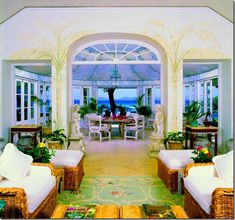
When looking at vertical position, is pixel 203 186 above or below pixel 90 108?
below

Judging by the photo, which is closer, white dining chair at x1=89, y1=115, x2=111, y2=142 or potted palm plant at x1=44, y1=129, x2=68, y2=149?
potted palm plant at x1=44, y1=129, x2=68, y2=149

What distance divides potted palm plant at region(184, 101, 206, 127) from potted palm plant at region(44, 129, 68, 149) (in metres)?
2.30

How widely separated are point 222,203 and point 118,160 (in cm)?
292

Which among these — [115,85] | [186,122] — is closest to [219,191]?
[186,122]

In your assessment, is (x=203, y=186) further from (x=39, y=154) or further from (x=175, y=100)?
(x=175, y=100)

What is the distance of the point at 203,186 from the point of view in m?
2.18

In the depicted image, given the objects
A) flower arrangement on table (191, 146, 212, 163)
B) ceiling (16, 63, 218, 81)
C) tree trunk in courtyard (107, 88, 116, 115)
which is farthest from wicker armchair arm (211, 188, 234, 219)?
tree trunk in courtyard (107, 88, 116, 115)

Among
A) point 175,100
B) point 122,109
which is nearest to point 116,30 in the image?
point 175,100

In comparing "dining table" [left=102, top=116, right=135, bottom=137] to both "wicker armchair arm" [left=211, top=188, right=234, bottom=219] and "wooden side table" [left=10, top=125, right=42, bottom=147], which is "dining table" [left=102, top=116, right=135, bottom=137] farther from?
"wicker armchair arm" [left=211, top=188, right=234, bottom=219]

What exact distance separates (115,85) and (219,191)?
8.03m

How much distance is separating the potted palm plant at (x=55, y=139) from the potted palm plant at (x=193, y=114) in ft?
7.55

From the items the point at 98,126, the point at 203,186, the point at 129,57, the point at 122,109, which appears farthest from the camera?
the point at 122,109

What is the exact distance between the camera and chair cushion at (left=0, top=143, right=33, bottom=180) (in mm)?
2271

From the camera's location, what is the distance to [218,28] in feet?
13.4
